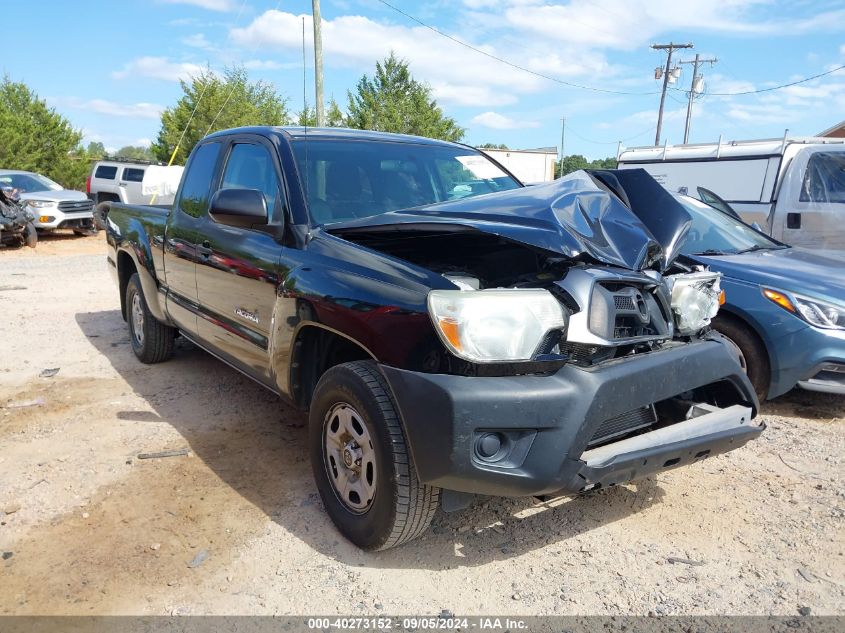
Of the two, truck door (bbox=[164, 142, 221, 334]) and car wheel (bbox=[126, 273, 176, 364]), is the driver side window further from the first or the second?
car wheel (bbox=[126, 273, 176, 364])

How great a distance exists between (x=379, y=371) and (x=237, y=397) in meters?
2.56

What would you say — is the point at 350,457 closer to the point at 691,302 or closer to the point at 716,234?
the point at 691,302

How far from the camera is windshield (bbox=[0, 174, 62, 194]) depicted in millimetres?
16234

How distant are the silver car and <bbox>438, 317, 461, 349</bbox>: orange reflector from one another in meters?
15.4

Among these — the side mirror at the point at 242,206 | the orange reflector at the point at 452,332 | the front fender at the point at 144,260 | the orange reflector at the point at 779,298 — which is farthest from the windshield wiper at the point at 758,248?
the front fender at the point at 144,260

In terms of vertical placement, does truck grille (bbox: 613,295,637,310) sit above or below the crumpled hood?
below

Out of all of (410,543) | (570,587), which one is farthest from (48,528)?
(570,587)

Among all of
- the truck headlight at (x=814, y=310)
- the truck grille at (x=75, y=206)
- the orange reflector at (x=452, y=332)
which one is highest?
the orange reflector at (x=452, y=332)

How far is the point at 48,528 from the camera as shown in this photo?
3.00m

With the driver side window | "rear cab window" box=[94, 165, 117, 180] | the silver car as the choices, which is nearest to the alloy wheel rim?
the driver side window

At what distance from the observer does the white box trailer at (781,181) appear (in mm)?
7758

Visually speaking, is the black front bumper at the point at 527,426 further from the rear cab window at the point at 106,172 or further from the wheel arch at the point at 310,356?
the rear cab window at the point at 106,172

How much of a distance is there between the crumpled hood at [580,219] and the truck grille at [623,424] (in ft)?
2.05

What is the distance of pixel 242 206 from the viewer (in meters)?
3.11
